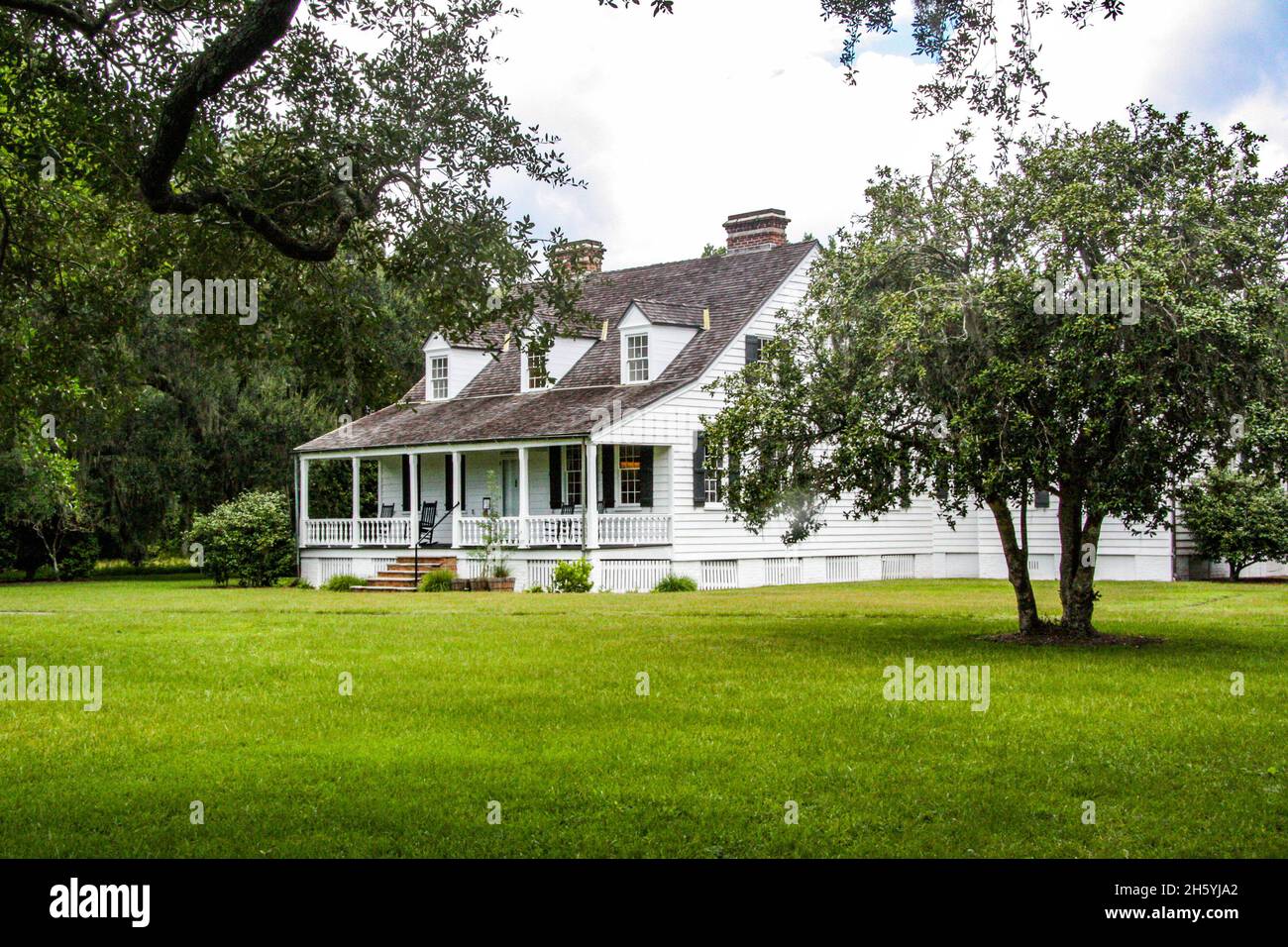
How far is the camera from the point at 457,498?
34.7 metres

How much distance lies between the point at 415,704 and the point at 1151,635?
426 inches

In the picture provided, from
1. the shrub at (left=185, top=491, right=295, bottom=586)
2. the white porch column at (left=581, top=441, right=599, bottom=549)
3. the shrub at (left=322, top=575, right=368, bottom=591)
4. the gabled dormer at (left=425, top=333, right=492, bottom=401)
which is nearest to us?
the white porch column at (left=581, top=441, right=599, bottom=549)

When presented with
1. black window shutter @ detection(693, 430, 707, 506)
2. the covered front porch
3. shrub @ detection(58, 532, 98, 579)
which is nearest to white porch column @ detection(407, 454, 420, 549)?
the covered front porch

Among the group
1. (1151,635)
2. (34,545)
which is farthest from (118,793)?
(34,545)

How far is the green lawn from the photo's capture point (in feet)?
27.0

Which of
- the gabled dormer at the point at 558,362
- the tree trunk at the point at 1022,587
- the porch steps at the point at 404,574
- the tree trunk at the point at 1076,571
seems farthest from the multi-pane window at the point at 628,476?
the tree trunk at the point at 1076,571

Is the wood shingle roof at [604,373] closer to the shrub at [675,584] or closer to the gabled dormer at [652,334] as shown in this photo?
the gabled dormer at [652,334]

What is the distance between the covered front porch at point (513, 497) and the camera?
30.9 metres

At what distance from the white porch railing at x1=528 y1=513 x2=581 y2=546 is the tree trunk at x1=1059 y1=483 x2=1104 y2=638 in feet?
46.5

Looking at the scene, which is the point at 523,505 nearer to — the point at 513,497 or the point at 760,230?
the point at 513,497

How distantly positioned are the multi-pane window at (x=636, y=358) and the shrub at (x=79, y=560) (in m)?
18.9

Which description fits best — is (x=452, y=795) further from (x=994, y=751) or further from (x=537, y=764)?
(x=994, y=751)

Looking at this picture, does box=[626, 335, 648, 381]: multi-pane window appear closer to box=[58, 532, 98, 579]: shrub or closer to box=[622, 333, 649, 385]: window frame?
box=[622, 333, 649, 385]: window frame
